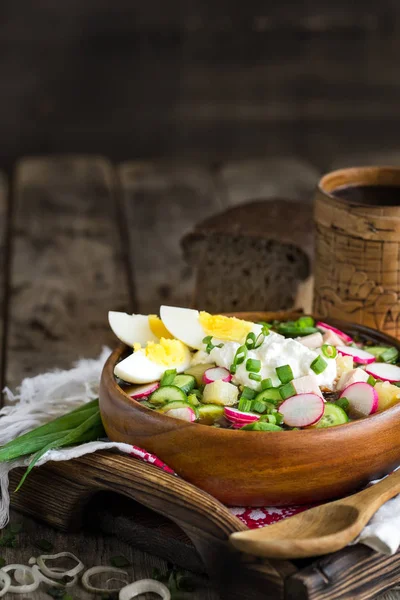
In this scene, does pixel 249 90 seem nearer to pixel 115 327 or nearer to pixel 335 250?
pixel 335 250

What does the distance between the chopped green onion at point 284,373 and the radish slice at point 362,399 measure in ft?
0.31

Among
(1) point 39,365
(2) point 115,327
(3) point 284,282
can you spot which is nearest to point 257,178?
(3) point 284,282

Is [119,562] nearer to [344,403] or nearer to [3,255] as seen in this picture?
[344,403]

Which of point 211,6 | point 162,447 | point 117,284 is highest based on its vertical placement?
point 211,6

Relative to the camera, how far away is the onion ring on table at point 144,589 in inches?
58.6

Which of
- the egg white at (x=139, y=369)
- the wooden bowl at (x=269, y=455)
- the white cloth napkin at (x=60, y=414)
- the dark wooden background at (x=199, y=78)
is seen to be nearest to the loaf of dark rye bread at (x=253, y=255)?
the white cloth napkin at (x=60, y=414)

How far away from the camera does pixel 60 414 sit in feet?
6.13

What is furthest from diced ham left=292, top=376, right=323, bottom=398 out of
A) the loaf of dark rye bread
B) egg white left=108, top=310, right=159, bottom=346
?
the loaf of dark rye bread

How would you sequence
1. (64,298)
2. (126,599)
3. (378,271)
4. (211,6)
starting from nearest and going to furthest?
(126,599), (378,271), (64,298), (211,6)

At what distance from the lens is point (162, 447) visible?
1534 millimetres

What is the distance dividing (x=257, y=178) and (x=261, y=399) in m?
2.47

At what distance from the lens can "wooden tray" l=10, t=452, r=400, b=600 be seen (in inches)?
53.4

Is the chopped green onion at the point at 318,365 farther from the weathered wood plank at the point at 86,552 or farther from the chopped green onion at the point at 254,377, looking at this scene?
the weathered wood plank at the point at 86,552

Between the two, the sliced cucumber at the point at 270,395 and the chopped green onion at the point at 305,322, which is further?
the chopped green onion at the point at 305,322
